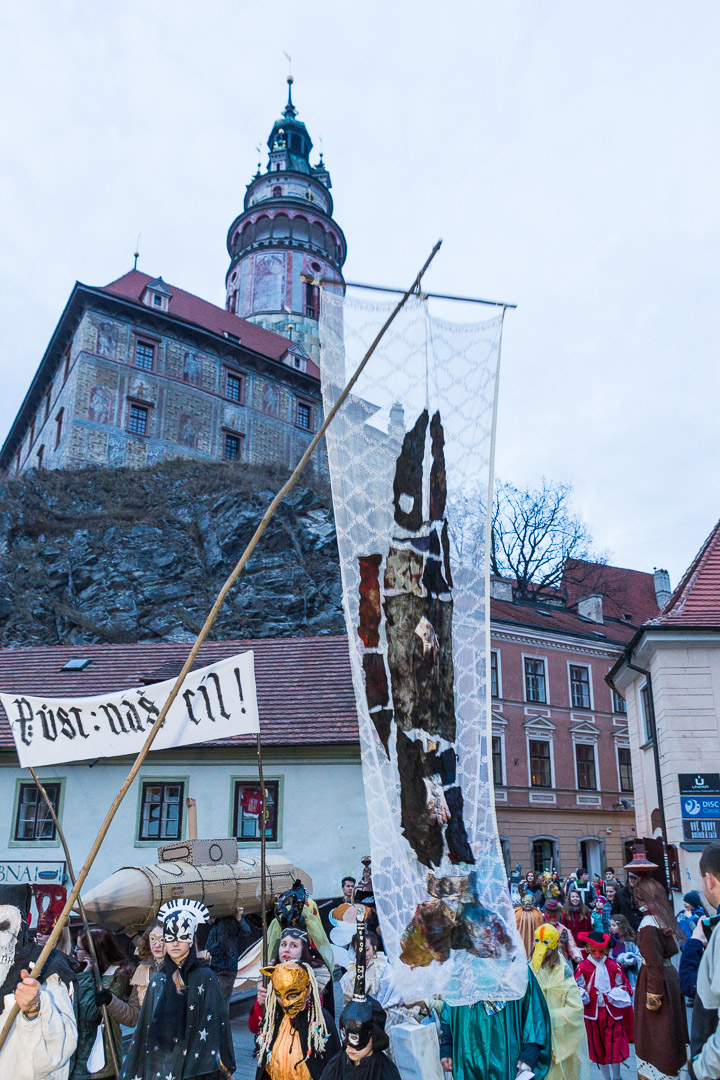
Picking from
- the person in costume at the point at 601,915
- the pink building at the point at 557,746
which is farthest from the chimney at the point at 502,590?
the person in costume at the point at 601,915

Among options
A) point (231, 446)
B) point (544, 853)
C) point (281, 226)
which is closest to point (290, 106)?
point (281, 226)

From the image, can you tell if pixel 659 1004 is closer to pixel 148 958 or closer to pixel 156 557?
pixel 148 958

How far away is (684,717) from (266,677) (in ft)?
31.8

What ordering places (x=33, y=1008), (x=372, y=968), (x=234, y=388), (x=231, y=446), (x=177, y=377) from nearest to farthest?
1. (x=33, y=1008)
2. (x=372, y=968)
3. (x=177, y=377)
4. (x=231, y=446)
5. (x=234, y=388)

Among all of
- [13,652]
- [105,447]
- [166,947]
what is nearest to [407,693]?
[166,947]

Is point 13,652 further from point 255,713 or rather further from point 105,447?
point 105,447

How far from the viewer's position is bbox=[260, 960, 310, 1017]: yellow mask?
16.7 feet

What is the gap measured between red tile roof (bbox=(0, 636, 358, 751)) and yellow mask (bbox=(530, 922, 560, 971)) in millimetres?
11782

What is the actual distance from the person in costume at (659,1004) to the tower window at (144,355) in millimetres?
46430

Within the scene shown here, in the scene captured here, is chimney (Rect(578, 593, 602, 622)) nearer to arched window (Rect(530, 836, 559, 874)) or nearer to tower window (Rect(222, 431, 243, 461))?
arched window (Rect(530, 836, 559, 874))

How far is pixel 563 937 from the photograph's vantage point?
784cm

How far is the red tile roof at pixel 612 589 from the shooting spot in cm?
5138

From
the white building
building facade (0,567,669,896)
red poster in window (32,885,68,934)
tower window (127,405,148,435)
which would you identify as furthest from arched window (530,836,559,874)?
tower window (127,405,148,435)

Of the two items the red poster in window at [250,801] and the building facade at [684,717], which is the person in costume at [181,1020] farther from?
the building facade at [684,717]
